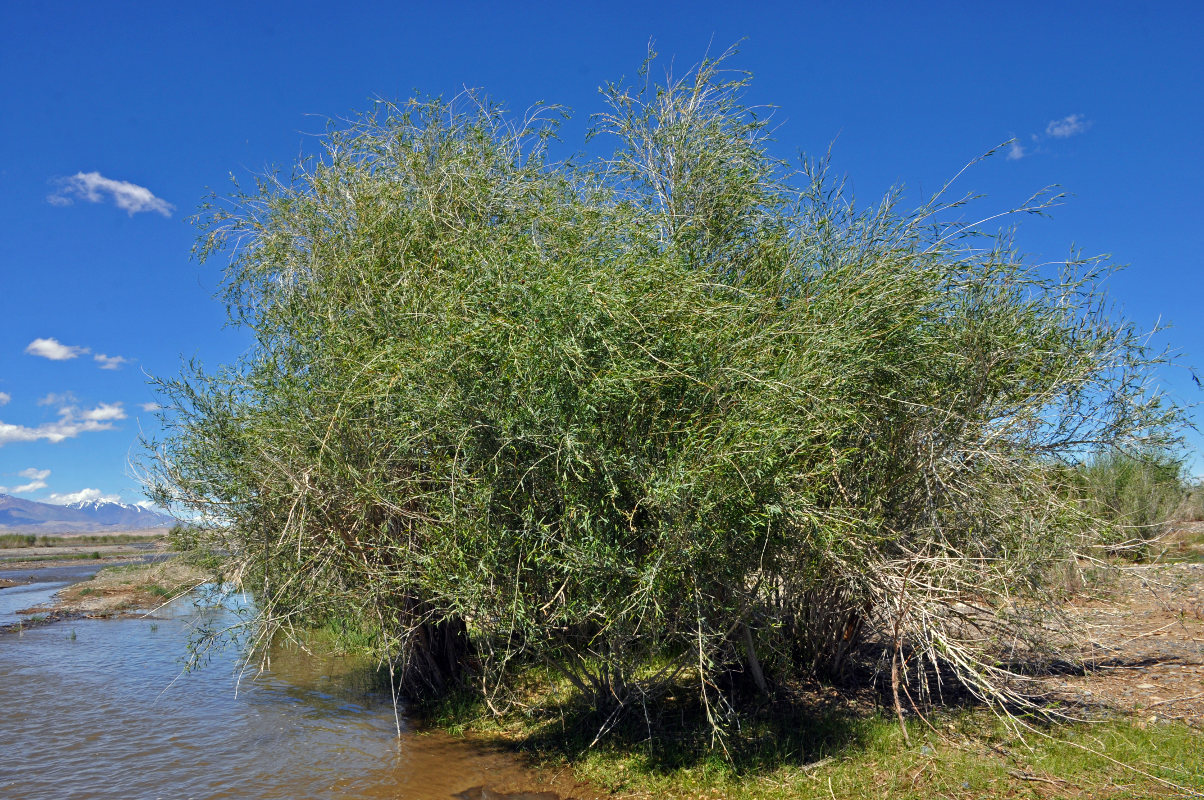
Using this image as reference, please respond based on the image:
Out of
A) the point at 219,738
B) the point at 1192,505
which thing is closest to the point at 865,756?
the point at 219,738

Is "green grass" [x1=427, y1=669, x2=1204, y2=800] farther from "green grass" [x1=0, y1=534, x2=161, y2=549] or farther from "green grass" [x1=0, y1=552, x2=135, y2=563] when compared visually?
"green grass" [x1=0, y1=534, x2=161, y2=549]

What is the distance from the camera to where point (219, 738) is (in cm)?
1134

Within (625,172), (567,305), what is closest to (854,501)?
(567,305)

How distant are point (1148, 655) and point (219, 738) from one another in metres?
13.9

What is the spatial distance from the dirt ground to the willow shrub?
3.27 ft

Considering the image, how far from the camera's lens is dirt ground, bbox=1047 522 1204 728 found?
9102mm

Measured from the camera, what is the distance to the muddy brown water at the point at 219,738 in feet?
30.5

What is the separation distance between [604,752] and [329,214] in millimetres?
8033

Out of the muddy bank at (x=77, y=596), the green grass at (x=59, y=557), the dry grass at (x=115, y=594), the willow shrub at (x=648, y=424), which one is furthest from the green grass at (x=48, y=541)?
the willow shrub at (x=648, y=424)

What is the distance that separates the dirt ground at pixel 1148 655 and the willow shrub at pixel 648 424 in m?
1.00

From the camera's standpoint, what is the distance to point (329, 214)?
10820 mm

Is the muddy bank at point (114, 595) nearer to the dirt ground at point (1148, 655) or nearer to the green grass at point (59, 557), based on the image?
the dirt ground at point (1148, 655)

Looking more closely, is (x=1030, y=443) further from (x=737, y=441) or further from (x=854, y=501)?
(x=737, y=441)

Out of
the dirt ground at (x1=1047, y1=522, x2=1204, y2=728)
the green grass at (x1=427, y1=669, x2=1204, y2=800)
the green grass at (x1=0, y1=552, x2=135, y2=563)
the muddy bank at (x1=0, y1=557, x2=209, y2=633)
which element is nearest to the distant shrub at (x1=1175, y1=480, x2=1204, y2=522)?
the dirt ground at (x1=1047, y1=522, x2=1204, y2=728)
